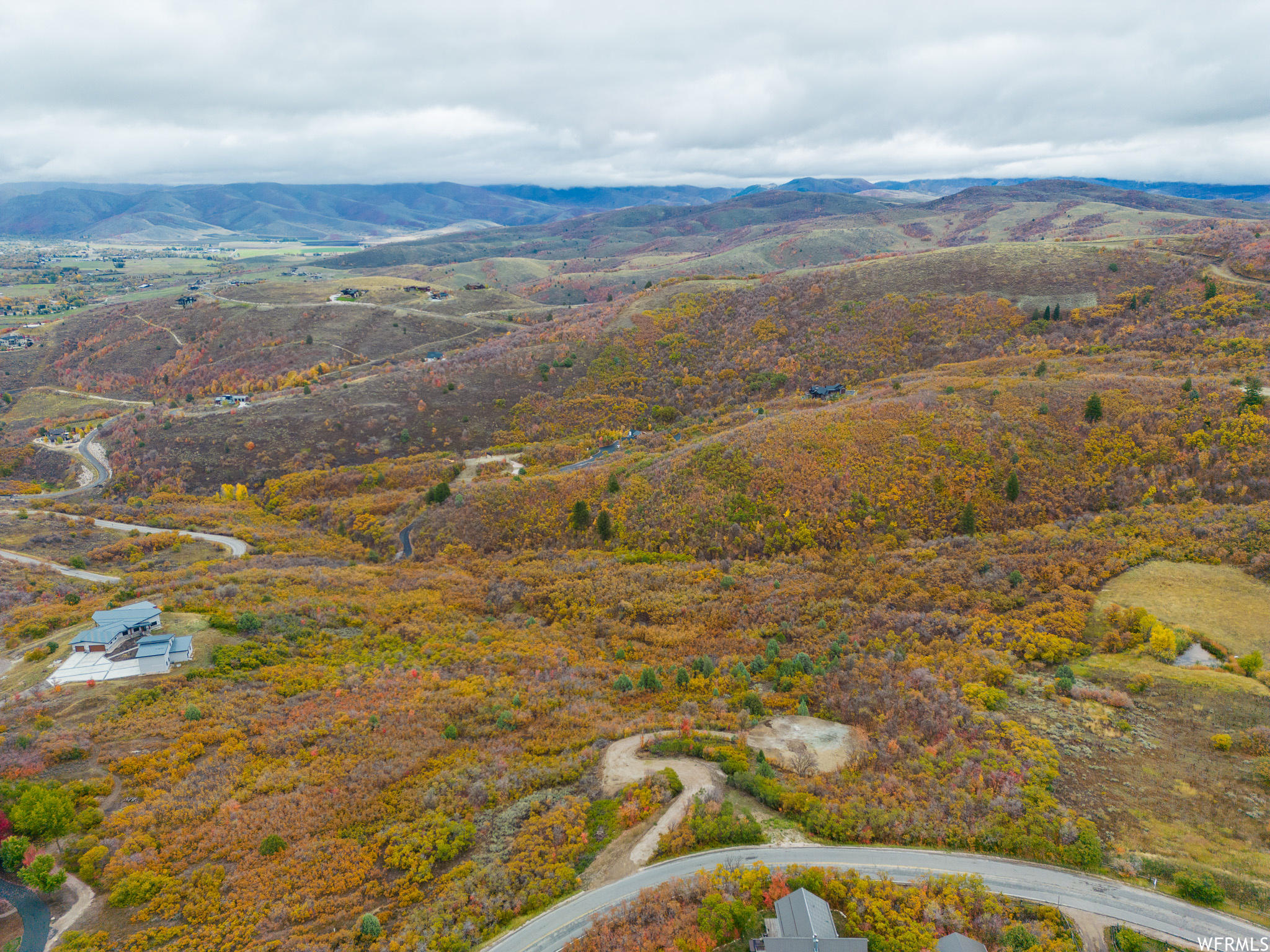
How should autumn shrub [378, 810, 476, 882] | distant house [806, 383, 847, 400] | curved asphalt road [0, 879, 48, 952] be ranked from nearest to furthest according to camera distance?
curved asphalt road [0, 879, 48, 952]
autumn shrub [378, 810, 476, 882]
distant house [806, 383, 847, 400]

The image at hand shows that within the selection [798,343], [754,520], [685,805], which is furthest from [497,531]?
[798,343]

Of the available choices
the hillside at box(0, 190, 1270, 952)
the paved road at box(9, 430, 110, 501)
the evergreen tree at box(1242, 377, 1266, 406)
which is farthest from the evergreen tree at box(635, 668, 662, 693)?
the paved road at box(9, 430, 110, 501)

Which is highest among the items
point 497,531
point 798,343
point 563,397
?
point 798,343

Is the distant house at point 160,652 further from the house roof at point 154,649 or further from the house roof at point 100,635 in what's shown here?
the house roof at point 100,635

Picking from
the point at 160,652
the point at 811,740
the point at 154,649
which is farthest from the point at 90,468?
the point at 811,740

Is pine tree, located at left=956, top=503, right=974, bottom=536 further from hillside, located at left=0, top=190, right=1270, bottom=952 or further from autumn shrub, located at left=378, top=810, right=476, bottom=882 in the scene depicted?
autumn shrub, located at left=378, top=810, right=476, bottom=882

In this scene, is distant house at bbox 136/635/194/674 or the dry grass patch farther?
distant house at bbox 136/635/194/674

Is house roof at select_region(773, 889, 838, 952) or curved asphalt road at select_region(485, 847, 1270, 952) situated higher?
house roof at select_region(773, 889, 838, 952)

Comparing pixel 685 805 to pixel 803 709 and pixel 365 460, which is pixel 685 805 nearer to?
pixel 803 709

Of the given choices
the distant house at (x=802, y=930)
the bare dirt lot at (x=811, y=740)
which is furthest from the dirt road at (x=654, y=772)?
the distant house at (x=802, y=930)
